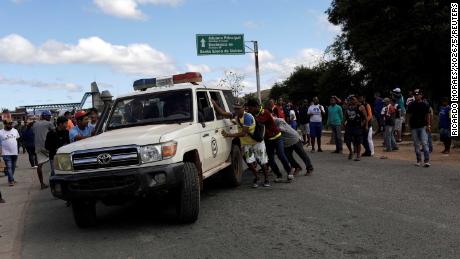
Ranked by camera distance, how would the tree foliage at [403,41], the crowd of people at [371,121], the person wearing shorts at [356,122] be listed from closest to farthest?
1. the crowd of people at [371,121]
2. the person wearing shorts at [356,122]
3. the tree foliage at [403,41]

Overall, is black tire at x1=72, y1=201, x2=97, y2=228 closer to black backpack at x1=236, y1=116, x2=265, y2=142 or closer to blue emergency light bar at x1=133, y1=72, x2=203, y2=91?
blue emergency light bar at x1=133, y1=72, x2=203, y2=91

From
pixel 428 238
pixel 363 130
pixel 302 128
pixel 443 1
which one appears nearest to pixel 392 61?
pixel 443 1

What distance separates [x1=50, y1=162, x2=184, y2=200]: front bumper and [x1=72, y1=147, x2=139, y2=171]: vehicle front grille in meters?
0.11

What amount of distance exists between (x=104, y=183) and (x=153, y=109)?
76.2 inches

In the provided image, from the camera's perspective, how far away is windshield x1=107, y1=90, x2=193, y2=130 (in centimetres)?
764

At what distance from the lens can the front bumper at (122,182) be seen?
6.09 meters

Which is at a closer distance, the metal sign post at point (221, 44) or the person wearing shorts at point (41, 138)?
the person wearing shorts at point (41, 138)

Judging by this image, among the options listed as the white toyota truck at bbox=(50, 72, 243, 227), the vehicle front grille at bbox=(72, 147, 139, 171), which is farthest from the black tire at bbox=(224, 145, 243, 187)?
the vehicle front grille at bbox=(72, 147, 139, 171)

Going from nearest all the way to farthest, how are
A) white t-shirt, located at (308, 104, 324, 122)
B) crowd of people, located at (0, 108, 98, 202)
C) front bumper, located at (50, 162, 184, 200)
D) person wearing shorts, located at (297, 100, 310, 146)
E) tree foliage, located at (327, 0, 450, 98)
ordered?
front bumper, located at (50, 162, 184, 200), crowd of people, located at (0, 108, 98, 202), white t-shirt, located at (308, 104, 324, 122), person wearing shorts, located at (297, 100, 310, 146), tree foliage, located at (327, 0, 450, 98)

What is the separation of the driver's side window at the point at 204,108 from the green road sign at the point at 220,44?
2134cm

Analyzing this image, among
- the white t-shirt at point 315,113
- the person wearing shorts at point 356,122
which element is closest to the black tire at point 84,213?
the person wearing shorts at point 356,122

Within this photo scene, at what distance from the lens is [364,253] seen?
196 inches

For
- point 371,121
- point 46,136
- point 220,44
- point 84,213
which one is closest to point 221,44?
point 220,44

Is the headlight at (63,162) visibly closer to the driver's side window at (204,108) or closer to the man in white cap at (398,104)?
the driver's side window at (204,108)
